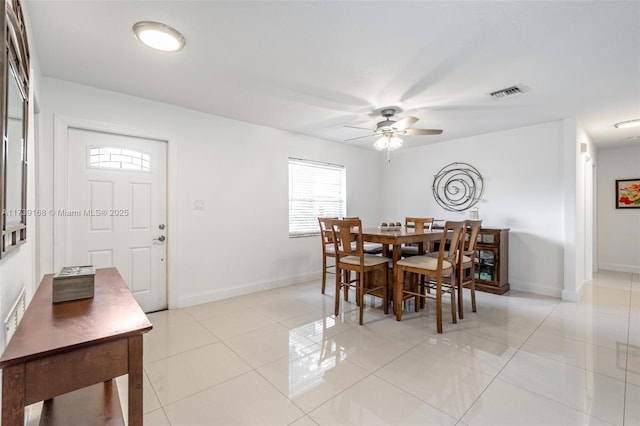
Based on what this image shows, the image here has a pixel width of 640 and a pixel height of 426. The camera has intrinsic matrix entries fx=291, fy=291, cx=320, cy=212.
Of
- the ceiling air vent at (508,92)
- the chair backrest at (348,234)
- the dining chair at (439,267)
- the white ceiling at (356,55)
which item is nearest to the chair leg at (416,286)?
the dining chair at (439,267)

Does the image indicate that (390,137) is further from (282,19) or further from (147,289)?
(147,289)

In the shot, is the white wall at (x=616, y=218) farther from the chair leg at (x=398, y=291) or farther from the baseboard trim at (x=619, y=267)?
the chair leg at (x=398, y=291)

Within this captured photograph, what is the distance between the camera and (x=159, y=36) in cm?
201

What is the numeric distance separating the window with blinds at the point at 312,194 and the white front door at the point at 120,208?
1855 millimetres

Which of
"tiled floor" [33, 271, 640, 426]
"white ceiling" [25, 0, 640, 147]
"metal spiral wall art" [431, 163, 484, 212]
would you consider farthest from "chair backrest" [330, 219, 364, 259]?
"metal spiral wall art" [431, 163, 484, 212]

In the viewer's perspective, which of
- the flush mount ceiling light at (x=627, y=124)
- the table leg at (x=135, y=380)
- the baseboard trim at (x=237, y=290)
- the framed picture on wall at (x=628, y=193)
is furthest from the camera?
the framed picture on wall at (x=628, y=193)

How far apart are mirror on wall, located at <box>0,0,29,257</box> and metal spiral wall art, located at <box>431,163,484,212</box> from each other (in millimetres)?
5123

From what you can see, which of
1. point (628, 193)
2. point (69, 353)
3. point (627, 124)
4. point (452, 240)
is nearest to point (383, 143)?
point (452, 240)

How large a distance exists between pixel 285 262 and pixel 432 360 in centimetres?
263

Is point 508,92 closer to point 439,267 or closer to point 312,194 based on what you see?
point 439,267

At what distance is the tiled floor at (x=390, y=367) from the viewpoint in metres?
1.65

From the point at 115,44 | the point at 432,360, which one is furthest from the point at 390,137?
the point at 115,44

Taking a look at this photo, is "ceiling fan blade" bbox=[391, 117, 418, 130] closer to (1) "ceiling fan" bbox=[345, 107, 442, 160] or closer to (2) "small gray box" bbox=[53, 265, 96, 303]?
(1) "ceiling fan" bbox=[345, 107, 442, 160]

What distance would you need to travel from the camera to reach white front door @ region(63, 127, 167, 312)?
111 inches
